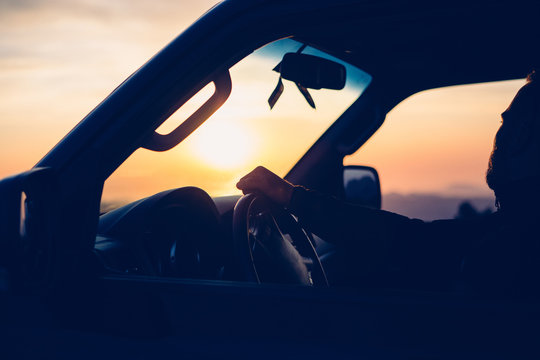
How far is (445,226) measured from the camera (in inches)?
83.7

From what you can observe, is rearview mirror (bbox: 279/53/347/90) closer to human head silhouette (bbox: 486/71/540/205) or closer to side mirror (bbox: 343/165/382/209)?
human head silhouette (bbox: 486/71/540/205)

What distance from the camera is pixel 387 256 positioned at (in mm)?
1937

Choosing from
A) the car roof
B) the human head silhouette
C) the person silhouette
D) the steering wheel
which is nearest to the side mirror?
the car roof

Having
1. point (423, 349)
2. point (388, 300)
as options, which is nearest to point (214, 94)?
point (388, 300)

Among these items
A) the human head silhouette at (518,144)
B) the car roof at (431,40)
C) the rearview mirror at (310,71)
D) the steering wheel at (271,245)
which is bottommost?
the steering wheel at (271,245)

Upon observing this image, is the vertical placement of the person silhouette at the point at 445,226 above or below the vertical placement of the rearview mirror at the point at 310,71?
below

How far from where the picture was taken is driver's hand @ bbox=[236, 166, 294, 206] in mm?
2029

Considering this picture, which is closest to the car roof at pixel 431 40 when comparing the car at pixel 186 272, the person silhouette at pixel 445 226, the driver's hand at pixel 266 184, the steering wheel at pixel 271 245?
the car at pixel 186 272

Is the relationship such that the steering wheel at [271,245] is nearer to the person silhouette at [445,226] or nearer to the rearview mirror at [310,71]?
the person silhouette at [445,226]

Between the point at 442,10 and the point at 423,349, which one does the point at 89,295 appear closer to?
the point at 423,349

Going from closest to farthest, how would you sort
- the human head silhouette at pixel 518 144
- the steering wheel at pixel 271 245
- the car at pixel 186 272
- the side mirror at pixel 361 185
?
the car at pixel 186 272, the human head silhouette at pixel 518 144, the steering wheel at pixel 271 245, the side mirror at pixel 361 185

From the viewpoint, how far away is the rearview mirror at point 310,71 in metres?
1.78

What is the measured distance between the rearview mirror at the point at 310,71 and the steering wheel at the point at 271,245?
464 mm

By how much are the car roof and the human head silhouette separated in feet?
0.79
